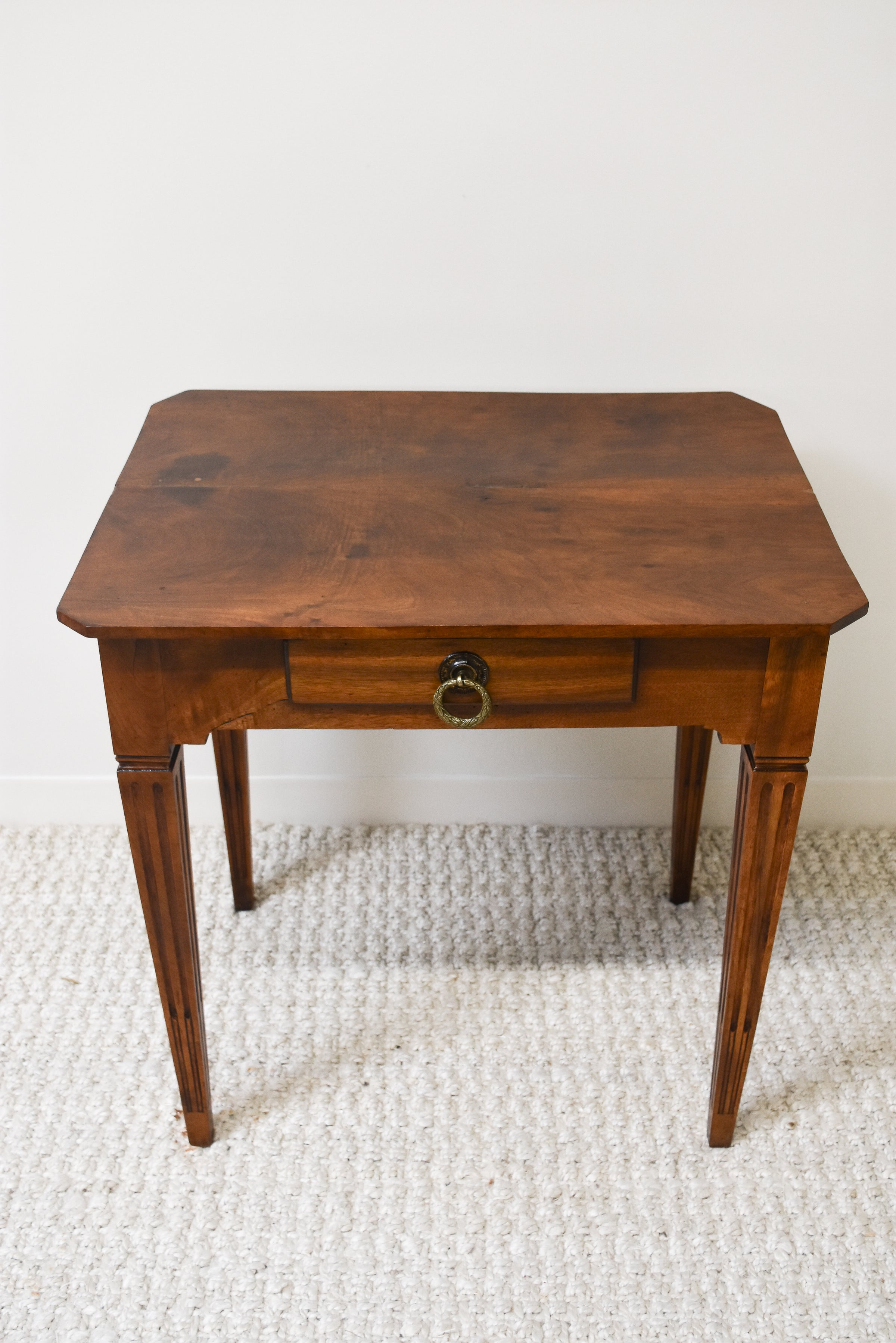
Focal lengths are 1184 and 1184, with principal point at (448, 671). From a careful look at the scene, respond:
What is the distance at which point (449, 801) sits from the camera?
167 centimetres

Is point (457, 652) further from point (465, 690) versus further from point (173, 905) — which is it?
point (173, 905)

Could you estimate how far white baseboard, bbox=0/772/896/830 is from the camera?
165cm

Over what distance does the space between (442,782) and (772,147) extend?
0.89 metres

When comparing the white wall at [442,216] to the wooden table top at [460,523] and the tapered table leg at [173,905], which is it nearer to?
the wooden table top at [460,523]

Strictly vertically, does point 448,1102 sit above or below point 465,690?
below

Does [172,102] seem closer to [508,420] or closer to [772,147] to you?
[508,420]

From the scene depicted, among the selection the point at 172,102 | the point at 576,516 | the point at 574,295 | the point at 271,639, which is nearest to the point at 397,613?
the point at 271,639

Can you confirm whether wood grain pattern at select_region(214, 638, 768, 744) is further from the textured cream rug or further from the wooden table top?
the textured cream rug

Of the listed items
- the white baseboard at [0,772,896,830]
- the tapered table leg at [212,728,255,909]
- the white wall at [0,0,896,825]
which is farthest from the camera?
the white baseboard at [0,772,896,830]

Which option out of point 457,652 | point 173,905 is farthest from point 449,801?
→ point 457,652

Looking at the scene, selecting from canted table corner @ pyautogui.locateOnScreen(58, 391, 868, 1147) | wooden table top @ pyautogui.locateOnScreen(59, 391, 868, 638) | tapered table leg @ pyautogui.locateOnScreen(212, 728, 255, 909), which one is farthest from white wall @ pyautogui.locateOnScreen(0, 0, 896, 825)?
tapered table leg @ pyautogui.locateOnScreen(212, 728, 255, 909)

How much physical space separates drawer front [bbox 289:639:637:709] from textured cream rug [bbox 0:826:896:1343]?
52 centimetres

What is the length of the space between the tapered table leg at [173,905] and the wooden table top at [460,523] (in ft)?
0.53

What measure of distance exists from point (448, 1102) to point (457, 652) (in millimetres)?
566
